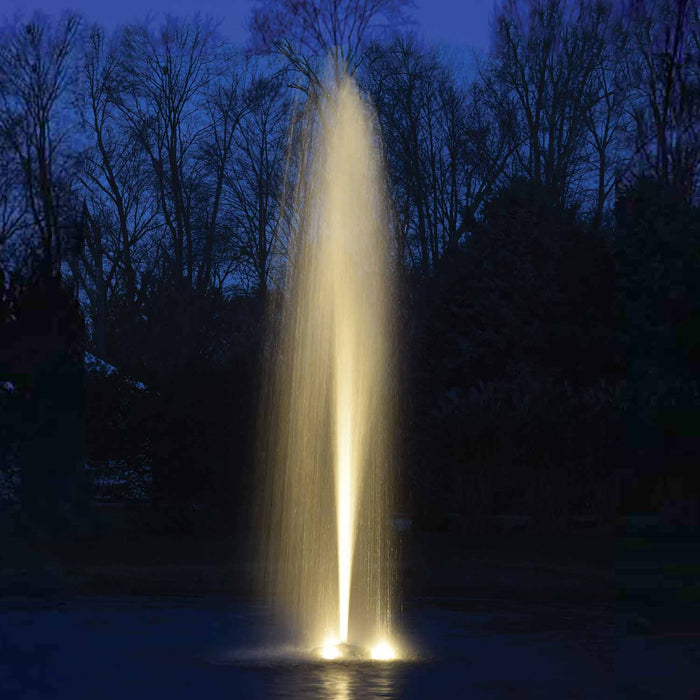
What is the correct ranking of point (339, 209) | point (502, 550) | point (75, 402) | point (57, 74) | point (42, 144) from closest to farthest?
point (339, 209), point (502, 550), point (75, 402), point (42, 144), point (57, 74)

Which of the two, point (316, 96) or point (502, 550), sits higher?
point (316, 96)

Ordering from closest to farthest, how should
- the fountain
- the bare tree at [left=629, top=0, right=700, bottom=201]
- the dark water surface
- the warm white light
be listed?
the dark water surface, the warm white light, the fountain, the bare tree at [left=629, top=0, right=700, bottom=201]

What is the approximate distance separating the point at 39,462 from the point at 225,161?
2285 centimetres

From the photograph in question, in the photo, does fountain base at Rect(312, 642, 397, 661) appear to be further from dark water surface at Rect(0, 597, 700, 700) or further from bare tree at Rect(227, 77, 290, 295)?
bare tree at Rect(227, 77, 290, 295)

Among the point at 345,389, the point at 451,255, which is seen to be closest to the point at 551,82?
the point at 451,255

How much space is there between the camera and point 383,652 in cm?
1039

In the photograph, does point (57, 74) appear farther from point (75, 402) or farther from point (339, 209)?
point (339, 209)

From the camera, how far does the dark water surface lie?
879 cm

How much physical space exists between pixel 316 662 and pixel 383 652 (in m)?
0.67

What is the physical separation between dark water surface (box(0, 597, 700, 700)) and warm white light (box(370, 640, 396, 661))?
7.9 inches

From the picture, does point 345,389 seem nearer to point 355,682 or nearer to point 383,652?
point 383,652

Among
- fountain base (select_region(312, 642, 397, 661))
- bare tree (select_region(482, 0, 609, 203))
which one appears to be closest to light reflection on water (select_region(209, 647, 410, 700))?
fountain base (select_region(312, 642, 397, 661))

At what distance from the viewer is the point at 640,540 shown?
67.1 feet

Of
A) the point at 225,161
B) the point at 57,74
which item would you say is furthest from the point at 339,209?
the point at 225,161
